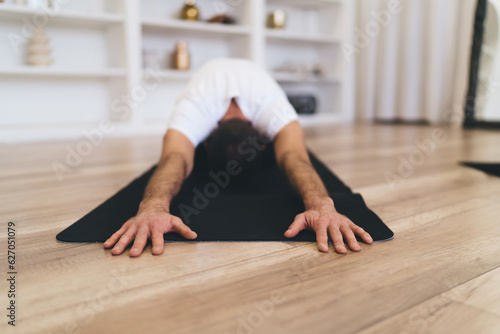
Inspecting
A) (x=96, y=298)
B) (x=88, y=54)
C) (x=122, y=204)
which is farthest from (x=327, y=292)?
(x=88, y=54)

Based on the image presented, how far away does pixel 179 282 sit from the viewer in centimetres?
73

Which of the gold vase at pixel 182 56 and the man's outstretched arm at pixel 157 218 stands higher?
the gold vase at pixel 182 56

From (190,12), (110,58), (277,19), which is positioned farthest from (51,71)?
(277,19)

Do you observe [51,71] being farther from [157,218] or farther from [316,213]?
[316,213]

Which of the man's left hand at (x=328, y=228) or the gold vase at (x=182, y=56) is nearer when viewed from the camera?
the man's left hand at (x=328, y=228)

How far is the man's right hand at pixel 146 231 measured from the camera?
86 cm

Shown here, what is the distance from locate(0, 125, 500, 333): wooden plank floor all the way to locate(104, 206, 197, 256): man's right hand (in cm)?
2

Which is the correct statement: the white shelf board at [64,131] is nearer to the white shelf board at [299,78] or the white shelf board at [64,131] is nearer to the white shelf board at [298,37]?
the white shelf board at [299,78]

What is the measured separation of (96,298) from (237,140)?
78 centimetres

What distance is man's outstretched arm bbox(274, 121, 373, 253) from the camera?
897 mm

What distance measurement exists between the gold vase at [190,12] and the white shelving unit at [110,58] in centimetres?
9

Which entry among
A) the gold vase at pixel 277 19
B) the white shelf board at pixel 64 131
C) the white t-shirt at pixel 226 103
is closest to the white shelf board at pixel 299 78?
the gold vase at pixel 277 19

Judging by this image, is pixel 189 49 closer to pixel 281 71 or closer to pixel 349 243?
pixel 281 71

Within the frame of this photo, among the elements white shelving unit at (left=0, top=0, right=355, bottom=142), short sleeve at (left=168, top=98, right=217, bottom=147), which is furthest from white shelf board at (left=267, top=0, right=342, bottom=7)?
short sleeve at (left=168, top=98, right=217, bottom=147)
